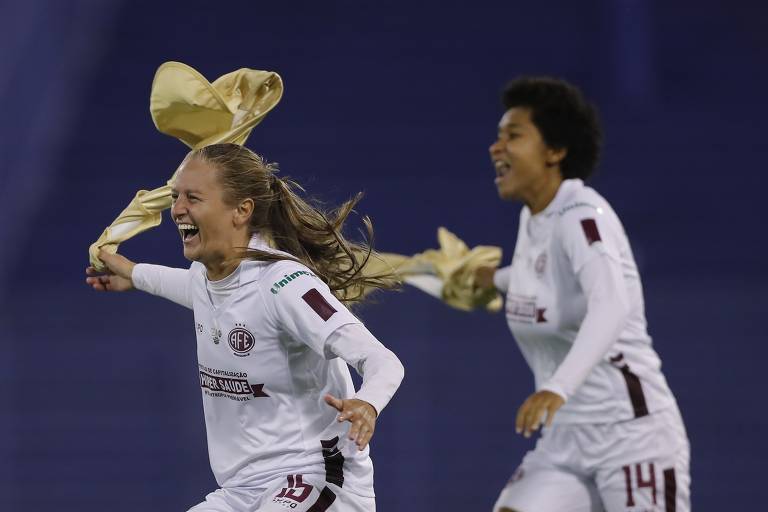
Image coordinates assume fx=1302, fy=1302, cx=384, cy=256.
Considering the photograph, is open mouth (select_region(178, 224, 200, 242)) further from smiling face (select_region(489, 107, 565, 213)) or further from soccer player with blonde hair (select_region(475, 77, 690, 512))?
smiling face (select_region(489, 107, 565, 213))

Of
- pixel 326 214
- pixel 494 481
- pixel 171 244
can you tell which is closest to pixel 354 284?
pixel 326 214

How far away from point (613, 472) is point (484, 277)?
1.30 m

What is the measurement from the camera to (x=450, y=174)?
1002cm

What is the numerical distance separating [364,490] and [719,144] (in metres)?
7.52

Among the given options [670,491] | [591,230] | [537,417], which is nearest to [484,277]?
[591,230]

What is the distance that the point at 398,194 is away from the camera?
9.67 meters

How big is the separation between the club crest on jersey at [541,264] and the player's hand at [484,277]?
85 cm

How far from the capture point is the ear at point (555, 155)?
4.71 metres

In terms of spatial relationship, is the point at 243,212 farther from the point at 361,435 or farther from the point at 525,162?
the point at 525,162

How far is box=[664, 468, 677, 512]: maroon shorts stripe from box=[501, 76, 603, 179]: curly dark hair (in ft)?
3.86

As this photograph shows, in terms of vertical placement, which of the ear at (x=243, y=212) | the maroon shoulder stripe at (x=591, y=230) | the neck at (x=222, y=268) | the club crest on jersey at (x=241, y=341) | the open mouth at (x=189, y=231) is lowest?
the club crest on jersey at (x=241, y=341)

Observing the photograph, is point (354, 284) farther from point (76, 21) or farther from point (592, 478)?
point (76, 21)

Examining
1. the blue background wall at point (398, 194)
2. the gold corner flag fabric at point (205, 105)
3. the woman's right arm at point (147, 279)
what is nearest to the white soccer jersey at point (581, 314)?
→ the gold corner flag fabric at point (205, 105)

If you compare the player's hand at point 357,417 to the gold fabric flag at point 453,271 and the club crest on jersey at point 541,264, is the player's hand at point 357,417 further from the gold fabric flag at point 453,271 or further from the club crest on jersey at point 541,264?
the gold fabric flag at point 453,271
